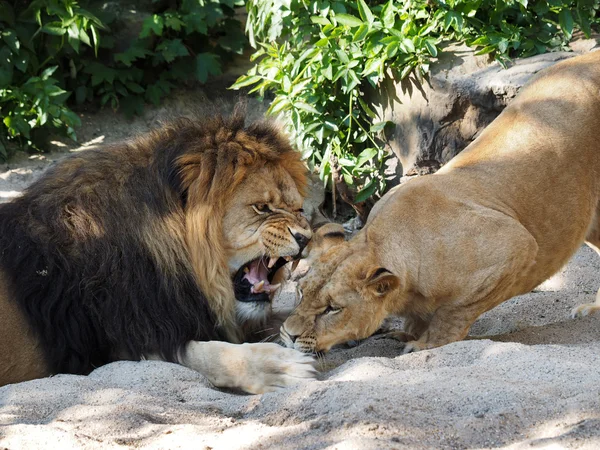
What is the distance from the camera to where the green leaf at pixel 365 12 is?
6.07m

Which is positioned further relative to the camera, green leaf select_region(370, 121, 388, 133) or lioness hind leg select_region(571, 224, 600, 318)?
green leaf select_region(370, 121, 388, 133)

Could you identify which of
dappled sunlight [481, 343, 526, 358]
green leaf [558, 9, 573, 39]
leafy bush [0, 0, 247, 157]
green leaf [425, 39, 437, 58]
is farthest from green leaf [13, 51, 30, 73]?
dappled sunlight [481, 343, 526, 358]

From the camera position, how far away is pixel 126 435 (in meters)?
A: 2.84

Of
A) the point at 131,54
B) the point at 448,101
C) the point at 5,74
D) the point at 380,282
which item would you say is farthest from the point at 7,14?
the point at 380,282

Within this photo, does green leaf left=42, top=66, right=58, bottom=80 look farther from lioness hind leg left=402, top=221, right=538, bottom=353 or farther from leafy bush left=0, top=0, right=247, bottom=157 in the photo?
lioness hind leg left=402, top=221, right=538, bottom=353

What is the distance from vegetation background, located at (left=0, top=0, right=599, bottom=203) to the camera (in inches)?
240

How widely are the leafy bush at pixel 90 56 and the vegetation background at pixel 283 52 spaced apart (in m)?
0.01

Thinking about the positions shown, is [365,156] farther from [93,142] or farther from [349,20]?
[93,142]

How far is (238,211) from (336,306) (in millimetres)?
647

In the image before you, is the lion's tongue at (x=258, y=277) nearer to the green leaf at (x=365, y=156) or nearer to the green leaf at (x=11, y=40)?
the green leaf at (x=365, y=156)

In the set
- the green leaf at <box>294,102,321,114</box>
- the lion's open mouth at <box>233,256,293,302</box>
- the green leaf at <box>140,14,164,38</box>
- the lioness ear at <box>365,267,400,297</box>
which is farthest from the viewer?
the green leaf at <box>140,14,164,38</box>

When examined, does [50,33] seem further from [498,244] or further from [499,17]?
[498,244]

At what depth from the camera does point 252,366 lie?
12.3 ft

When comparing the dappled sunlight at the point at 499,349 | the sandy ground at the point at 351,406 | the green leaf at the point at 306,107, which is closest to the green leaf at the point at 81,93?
the green leaf at the point at 306,107
